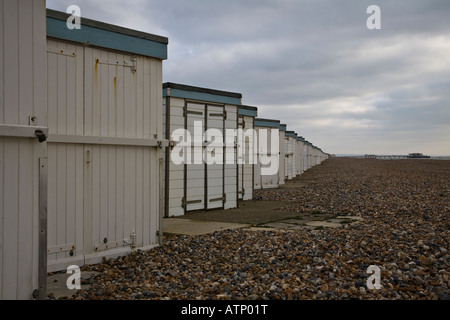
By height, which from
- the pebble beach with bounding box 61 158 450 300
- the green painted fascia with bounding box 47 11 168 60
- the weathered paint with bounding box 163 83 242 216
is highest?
the green painted fascia with bounding box 47 11 168 60

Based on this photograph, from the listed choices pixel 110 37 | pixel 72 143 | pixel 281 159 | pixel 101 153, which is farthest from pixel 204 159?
pixel 281 159

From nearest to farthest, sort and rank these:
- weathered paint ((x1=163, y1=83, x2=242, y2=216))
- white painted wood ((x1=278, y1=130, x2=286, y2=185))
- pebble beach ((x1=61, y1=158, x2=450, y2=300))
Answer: pebble beach ((x1=61, y1=158, x2=450, y2=300)) → weathered paint ((x1=163, y1=83, x2=242, y2=216)) → white painted wood ((x1=278, y1=130, x2=286, y2=185))

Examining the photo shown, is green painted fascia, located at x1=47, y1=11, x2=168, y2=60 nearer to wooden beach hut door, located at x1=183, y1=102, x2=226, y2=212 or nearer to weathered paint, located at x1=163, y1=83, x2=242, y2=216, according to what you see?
weathered paint, located at x1=163, y1=83, x2=242, y2=216

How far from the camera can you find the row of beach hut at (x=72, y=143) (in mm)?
3904

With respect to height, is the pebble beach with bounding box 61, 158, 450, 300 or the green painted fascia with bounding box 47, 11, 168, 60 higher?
the green painted fascia with bounding box 47, 11, 168, 60

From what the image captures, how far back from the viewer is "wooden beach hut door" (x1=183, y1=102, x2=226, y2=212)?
1049 cm

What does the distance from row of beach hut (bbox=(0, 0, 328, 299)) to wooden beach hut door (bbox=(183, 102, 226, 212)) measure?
3800mm

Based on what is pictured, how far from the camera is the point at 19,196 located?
3930 mm

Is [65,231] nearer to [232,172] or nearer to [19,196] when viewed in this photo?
[19,196]

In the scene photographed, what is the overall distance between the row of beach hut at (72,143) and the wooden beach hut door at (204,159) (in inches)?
150

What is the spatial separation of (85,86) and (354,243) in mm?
4871

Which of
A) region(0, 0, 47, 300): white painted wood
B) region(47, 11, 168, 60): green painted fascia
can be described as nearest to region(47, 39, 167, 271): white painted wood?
region(47, 11, 168, 60): green painted fascia

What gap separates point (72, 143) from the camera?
18.3 ft
